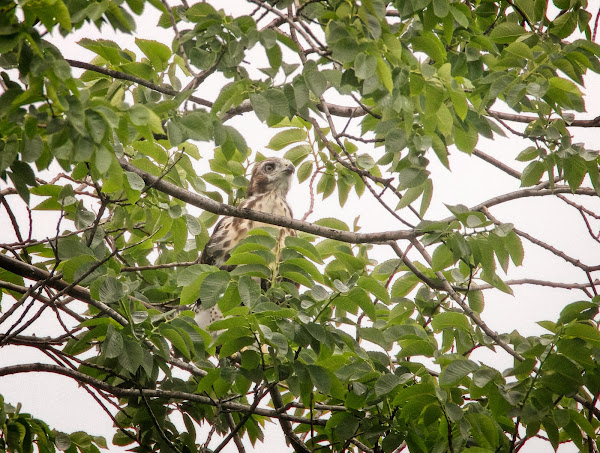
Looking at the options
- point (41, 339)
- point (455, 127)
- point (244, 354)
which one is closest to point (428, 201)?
point (455, 127)

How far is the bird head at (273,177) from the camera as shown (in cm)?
548

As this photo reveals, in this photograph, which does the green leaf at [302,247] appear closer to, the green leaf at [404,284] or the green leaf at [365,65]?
the green leaf at [404,284]

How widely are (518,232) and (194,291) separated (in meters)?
1.23

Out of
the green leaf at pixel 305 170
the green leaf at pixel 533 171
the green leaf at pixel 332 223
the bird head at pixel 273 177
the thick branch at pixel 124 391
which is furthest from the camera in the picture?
the bird head at pixel 273 177

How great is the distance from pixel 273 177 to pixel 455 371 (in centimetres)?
347

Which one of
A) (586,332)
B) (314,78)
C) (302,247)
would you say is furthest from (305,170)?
(586,332)

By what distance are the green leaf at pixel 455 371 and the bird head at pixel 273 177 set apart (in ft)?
11.2

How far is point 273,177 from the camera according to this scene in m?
5.49

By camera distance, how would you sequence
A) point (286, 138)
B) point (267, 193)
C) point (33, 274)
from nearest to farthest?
point (33, 274) → point (286, 138) → point (267, 193)

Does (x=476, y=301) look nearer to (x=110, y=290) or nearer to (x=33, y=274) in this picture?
(x=110, y=290)

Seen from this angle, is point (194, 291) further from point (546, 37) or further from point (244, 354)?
point (546, 37)

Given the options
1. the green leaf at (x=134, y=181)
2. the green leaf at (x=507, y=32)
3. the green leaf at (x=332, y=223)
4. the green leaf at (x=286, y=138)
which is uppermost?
the green leaf at (x=286, y=138)

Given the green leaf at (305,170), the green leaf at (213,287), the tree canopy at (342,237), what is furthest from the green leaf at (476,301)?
the green leaf at (213,287)

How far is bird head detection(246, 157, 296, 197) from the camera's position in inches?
216
